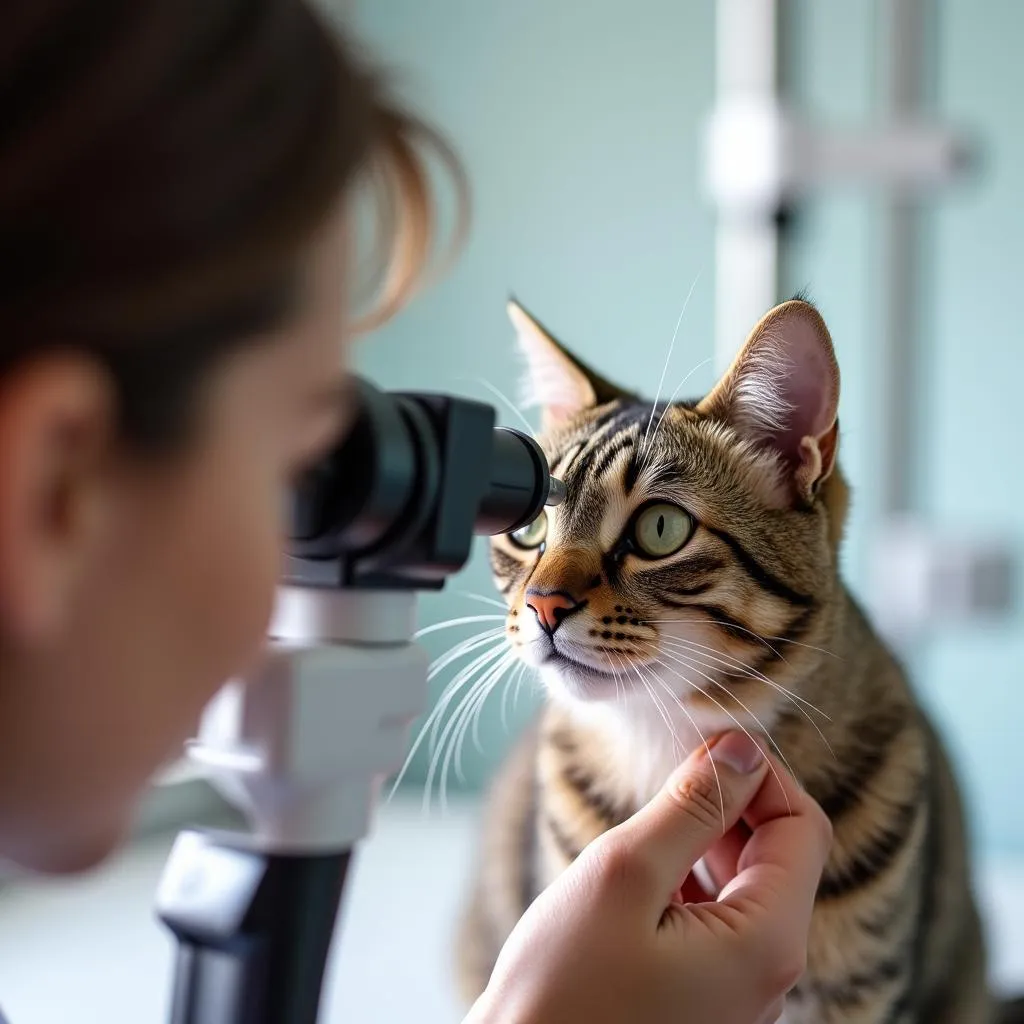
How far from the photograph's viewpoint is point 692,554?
2.21 feet

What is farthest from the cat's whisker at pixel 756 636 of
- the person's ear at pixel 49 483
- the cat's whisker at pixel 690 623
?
the person's ear at pixel 49 483

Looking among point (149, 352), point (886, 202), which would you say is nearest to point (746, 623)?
point (149, 352)

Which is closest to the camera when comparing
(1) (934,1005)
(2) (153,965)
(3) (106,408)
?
(3) (106,408)

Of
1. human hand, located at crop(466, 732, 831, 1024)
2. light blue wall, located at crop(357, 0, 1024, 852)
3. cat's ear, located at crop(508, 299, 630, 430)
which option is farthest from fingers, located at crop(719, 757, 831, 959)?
light blue wall, located at crop(357, 0, 1024, 852)

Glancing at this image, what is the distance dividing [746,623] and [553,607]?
108 millimetres

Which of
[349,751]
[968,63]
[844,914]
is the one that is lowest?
[844,914]

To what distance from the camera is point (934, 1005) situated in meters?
0.79

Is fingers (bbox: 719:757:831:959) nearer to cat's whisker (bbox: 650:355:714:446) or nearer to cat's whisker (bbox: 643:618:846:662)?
cat's whisker (bbox: 643:618:846:662)

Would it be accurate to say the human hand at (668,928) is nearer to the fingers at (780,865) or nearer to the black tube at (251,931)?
the fingers at (780,865)

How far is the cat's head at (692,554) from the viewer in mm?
658

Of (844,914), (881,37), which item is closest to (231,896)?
(844,914)

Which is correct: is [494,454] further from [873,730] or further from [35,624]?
[873,730]

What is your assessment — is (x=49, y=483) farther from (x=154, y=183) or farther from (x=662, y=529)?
(x=662, y=529)

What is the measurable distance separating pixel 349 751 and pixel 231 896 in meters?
0.08
